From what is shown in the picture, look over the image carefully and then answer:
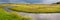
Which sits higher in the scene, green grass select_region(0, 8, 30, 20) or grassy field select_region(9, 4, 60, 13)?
grassy field select_region(9, 4, 60, 13)

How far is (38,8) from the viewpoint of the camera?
3.03ft

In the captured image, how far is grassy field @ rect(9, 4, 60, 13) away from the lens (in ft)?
2.89

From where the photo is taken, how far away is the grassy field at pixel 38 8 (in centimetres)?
88

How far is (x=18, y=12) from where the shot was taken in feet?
2.80

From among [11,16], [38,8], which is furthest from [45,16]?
[11,16]

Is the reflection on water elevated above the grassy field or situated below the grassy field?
below

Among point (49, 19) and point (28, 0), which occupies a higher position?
point (28, 0)

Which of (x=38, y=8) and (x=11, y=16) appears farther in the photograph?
(x=38, y=8)

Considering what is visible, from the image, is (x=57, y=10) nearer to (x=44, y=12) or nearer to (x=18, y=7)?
(x=44, y=12)

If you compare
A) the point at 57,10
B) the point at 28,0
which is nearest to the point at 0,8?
the point at 28,0

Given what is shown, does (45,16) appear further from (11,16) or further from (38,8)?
(11,16)

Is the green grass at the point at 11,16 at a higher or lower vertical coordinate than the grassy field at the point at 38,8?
lower

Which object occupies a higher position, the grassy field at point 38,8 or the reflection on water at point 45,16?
the grassy field at point 38,8

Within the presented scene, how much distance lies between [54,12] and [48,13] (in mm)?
55
